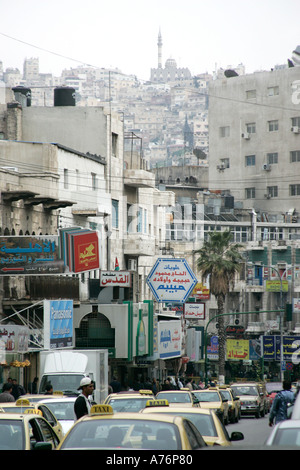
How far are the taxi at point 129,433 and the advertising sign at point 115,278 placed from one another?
34.1m

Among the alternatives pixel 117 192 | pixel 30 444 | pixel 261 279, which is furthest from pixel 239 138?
pixel 30 444

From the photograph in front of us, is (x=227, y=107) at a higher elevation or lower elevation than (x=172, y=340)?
higher

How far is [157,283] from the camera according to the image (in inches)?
1903

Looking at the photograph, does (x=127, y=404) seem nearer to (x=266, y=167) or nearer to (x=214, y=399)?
(x=214, y=399)

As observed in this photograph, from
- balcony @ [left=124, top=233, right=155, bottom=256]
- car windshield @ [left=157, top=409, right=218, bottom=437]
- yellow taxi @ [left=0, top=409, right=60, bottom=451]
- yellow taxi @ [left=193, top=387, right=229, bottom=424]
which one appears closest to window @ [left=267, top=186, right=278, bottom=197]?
balcony @ [left=124, top=233, right=155, bottom=256]

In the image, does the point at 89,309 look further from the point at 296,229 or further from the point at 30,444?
the point at 296,229

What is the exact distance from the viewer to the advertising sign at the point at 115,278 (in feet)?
149

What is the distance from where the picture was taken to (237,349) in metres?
76.9

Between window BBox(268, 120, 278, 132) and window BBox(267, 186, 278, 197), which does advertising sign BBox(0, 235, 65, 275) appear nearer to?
window BBox(268, 120, 278, 132)

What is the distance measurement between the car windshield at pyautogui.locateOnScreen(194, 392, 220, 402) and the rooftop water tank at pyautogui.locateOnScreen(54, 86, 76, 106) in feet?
88.8

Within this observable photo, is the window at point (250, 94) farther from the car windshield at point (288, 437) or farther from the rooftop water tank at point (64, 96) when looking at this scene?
the car windshield at point (288, 437)

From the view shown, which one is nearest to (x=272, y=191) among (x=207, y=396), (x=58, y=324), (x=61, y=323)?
(x=61, y=323)
